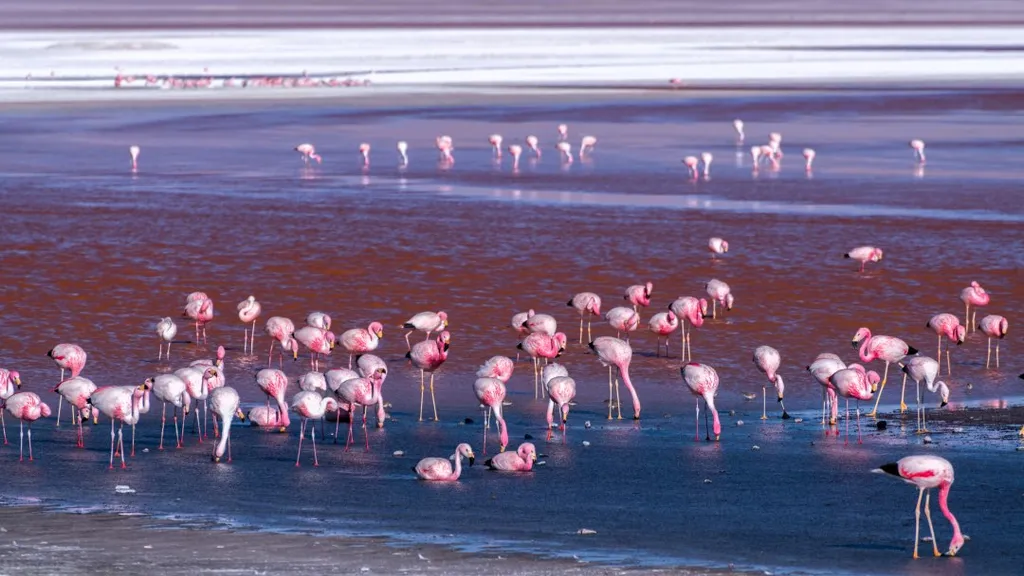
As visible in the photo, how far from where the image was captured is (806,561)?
338 inches

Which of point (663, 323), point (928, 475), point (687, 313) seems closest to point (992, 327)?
point (687, 313)

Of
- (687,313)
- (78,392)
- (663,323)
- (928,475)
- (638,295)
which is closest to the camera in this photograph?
(928,475)

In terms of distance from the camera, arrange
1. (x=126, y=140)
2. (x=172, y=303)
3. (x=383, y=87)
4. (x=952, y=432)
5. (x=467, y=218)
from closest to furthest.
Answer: (x=952, y=432) → (x=172, y=303) → (x=467, y=218) → (x=126, y=140) → (x=383, y=87)

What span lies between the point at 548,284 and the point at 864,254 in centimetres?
345

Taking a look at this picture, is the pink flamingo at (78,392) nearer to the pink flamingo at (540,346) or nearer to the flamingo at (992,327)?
the pink flamingo at (540,346)

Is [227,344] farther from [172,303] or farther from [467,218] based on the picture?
[467,218]

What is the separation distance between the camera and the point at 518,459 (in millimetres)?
10453

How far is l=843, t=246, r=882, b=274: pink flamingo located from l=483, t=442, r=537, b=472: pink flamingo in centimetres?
877

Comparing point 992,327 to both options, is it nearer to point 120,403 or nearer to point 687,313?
point 687,313

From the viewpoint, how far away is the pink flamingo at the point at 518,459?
10.4 meters

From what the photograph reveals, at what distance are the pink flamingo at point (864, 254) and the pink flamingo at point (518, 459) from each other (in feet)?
28.8

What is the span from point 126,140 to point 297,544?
82.9 feet

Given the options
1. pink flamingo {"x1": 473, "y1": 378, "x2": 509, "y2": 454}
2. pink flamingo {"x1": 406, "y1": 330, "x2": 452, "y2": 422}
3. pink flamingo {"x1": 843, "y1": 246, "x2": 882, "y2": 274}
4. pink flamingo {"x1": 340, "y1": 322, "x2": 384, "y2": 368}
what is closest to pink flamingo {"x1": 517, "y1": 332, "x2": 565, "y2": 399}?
pink flamingo {"x1": 406, "y1": 330, "x2": 452, "y2": 422}

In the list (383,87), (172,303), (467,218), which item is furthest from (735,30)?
(172,303)
